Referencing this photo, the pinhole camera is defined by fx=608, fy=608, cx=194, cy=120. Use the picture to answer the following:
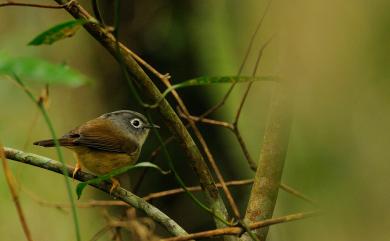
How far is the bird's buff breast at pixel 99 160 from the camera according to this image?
418 cm

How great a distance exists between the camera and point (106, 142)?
432 centimetres

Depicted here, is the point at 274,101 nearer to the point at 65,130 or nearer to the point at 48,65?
the point at 48,65

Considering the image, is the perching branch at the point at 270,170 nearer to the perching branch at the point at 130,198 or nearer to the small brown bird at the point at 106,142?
the perching branch at the point at 130,198

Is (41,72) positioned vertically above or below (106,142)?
above

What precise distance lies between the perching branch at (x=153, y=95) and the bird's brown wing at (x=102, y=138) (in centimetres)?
174

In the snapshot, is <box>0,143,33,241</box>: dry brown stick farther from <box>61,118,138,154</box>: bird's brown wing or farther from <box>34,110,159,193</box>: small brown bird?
<box>61,118,138,154</box>: bird's brown wing

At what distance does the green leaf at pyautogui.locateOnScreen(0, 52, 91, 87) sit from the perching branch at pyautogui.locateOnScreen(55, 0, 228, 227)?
0.81 metres

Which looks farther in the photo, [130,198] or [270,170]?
[130,198]

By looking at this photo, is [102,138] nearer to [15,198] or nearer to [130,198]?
[130,198]

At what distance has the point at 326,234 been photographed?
1131 millimetres

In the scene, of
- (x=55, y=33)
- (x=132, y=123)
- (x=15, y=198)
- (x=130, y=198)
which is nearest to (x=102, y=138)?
(x=132, y=123)

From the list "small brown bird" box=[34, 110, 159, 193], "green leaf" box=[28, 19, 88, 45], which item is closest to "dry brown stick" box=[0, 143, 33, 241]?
"green leaf" box=[28, 19, 88, 45]

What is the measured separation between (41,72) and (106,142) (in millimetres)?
3102

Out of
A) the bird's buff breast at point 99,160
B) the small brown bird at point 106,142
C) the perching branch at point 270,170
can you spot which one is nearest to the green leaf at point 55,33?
the perching branch at point 270,170
